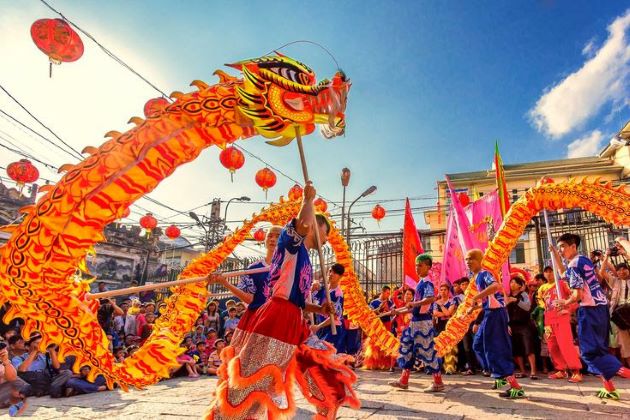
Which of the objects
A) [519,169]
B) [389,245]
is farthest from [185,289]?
[519,169]

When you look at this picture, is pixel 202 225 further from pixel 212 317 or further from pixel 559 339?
pixel 559 339

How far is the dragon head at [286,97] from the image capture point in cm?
274

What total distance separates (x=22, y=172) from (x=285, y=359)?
1031cm

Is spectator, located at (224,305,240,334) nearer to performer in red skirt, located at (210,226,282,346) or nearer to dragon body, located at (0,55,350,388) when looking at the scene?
performer in red skirt, located at (210,226,282,346)

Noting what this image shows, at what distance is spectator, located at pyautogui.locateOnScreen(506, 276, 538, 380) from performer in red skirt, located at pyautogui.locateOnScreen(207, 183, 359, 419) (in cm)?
526

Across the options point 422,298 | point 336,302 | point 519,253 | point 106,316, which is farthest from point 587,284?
point 519,253

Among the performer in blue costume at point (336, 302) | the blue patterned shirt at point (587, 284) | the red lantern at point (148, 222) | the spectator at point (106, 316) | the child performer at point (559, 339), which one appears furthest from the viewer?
the red lantern at point (148, 222)

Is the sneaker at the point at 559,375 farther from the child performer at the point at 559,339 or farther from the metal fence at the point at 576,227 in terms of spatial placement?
the metal fence at the point at 576,227

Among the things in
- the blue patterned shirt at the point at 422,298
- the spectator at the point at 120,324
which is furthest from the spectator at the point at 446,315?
the spectator at the point at 120,324

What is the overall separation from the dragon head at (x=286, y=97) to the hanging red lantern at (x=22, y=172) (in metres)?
9.54

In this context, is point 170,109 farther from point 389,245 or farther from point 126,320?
point 389,245

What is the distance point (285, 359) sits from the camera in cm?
243

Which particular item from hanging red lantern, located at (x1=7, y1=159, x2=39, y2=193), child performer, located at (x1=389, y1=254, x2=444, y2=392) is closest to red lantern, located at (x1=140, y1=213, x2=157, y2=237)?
hanging red lantern, located at (x1=7, y1=159, x2=39, y2=193)

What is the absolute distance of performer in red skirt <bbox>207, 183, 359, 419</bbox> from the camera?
2.24 metres
